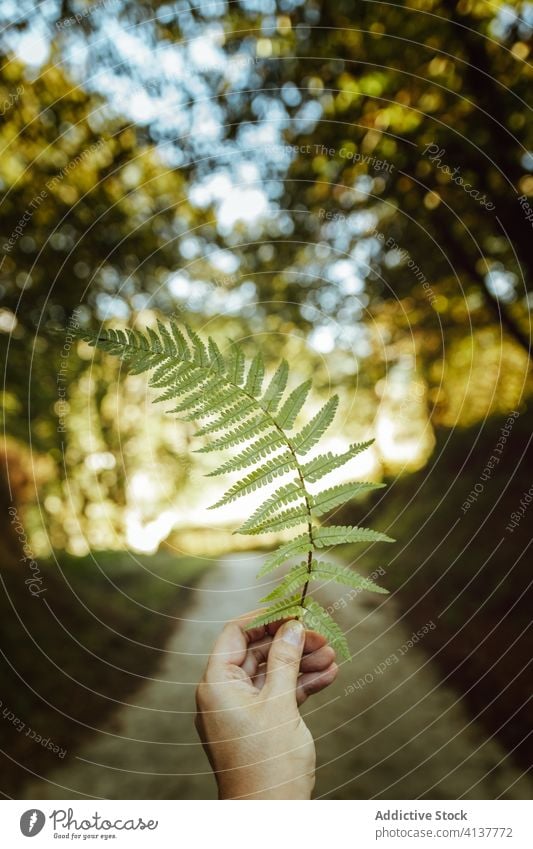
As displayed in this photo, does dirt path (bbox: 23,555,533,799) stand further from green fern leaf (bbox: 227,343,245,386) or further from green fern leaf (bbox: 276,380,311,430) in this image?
green fern leaf (bbox: 227,343,245,386)

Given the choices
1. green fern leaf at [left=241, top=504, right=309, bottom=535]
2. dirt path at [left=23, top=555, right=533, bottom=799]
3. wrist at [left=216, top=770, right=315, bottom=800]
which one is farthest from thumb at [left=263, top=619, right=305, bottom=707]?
dirt path at [left=23, top=555, right=533, bottom=799]

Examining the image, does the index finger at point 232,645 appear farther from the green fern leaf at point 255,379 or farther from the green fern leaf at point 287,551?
the green fern leaf at point 255,379

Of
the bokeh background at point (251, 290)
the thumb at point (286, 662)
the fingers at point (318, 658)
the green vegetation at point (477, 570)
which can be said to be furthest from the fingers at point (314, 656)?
the green vegetation at point (477, 570)

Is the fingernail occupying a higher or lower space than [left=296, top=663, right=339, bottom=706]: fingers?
higher

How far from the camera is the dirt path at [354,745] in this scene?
13.9 feet

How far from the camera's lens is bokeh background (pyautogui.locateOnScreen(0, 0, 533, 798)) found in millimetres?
4027

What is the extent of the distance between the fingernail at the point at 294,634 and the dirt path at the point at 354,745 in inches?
130

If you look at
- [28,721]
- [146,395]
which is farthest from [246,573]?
[28,721]

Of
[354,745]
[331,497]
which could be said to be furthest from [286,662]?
[354,745]

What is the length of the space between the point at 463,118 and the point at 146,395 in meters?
5.49
